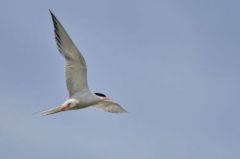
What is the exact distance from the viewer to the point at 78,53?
30516 mm

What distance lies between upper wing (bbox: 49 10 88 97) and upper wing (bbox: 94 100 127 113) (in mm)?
1986

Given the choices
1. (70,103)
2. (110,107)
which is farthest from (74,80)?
(110,107)

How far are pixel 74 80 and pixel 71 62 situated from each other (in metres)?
0.93

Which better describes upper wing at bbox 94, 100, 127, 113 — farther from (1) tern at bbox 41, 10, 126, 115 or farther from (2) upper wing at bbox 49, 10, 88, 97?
(2) upper wing at bbox 49, 10, 88, 97

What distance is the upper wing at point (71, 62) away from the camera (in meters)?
29.7

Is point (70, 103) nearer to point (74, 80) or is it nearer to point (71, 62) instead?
point (74, 80)

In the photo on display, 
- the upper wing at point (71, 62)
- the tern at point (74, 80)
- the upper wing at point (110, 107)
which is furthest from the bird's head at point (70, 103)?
the upper wing at point (110, 107)

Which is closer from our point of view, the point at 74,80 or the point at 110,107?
the point at 74,80

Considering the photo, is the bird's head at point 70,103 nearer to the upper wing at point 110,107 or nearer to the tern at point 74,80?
the tern at point 74,80

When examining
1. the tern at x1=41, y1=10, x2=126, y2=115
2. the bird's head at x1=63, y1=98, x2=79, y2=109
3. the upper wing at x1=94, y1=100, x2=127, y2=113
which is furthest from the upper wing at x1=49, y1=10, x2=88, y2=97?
the upper wing at x1=94, y1=100, x2=127, y2=113

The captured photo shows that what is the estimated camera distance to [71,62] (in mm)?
30859

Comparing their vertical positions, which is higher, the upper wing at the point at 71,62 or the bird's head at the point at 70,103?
the upper wing at the point at 71,62

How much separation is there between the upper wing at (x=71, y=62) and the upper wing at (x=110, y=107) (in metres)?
1.99

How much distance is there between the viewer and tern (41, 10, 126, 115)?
3019 centimetres
